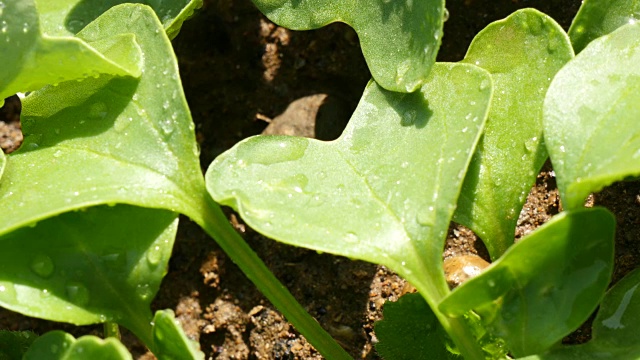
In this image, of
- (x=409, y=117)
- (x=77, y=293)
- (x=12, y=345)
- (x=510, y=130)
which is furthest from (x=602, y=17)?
(x=12, y=345)

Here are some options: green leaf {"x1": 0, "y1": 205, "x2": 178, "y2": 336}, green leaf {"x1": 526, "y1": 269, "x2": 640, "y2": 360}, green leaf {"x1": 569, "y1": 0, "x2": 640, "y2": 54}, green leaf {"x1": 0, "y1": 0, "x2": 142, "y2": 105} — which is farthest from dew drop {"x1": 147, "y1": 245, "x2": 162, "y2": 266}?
green leaf {"x1": 569, "y1": 0, "x2": 640, "y2": 54}

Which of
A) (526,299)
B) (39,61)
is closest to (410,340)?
(526,299)

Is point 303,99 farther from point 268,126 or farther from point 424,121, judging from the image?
point 424,121

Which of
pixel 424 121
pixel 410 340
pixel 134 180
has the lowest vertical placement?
pixel 410 340

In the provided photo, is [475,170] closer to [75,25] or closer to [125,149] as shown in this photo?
[125,149]

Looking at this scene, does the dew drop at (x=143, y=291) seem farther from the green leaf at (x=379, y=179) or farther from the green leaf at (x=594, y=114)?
the green leaf at (x=594, y=114)

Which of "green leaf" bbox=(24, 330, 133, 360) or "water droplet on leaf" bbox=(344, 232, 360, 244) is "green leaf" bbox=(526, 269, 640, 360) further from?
"green leaf" bbox=(24, 330, 133, 360)
